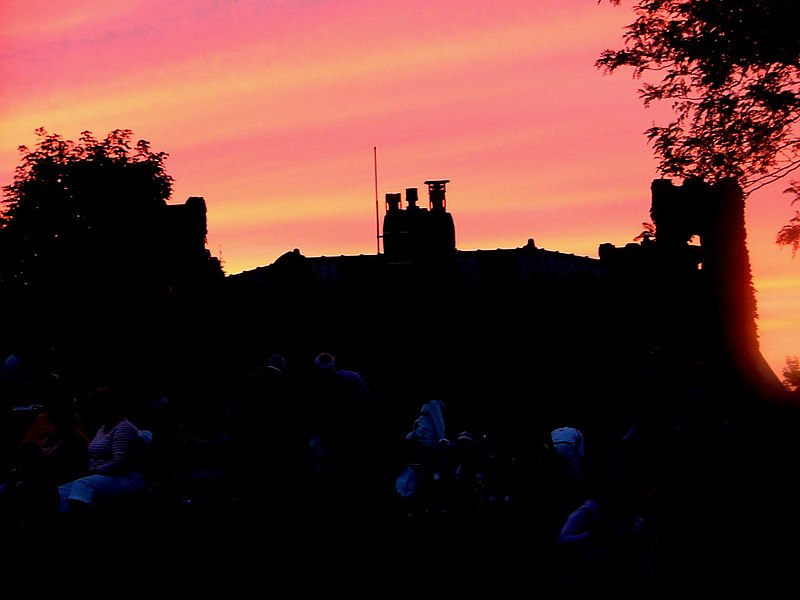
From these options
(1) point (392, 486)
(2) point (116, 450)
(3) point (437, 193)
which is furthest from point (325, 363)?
(3) point (437, 193)

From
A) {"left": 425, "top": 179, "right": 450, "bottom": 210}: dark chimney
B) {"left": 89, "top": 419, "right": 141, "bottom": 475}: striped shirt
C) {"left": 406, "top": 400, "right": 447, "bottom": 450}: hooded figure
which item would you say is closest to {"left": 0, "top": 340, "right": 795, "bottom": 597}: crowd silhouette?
{"left": 89, "top": 419, "right": 141, "bottom": 475}: striped shirt

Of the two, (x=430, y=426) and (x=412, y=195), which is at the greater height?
(x=412, y=195)

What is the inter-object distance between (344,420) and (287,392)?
2.91 feet

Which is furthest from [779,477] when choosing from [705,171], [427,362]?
[427,362]

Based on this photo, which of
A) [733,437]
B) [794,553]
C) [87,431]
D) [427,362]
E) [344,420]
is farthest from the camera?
[427,362]

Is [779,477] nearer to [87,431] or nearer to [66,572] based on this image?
[66,572]

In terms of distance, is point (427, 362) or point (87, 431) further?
point (427, 362)

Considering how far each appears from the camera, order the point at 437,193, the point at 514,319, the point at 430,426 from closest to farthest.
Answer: the point at 430,426 → the point at 514,319 → the point at 437,193

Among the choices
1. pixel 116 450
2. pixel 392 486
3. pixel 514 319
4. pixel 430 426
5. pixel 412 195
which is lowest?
pixel 392 486

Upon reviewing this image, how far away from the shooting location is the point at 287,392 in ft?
44.1

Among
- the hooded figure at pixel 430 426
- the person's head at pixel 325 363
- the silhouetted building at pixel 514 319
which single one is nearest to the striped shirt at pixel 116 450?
the person's head at pixel 325 363

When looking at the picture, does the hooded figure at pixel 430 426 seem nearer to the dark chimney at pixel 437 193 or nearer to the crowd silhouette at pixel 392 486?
the crowd silhouette at pixel 392 486

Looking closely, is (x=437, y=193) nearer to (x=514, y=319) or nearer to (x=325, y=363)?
(x=514, y=319)

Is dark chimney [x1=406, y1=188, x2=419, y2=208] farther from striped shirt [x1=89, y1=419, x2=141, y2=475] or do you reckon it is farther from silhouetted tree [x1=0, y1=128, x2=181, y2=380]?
striped shirt [x1=89, y1=419, x2=141, y2=475]
